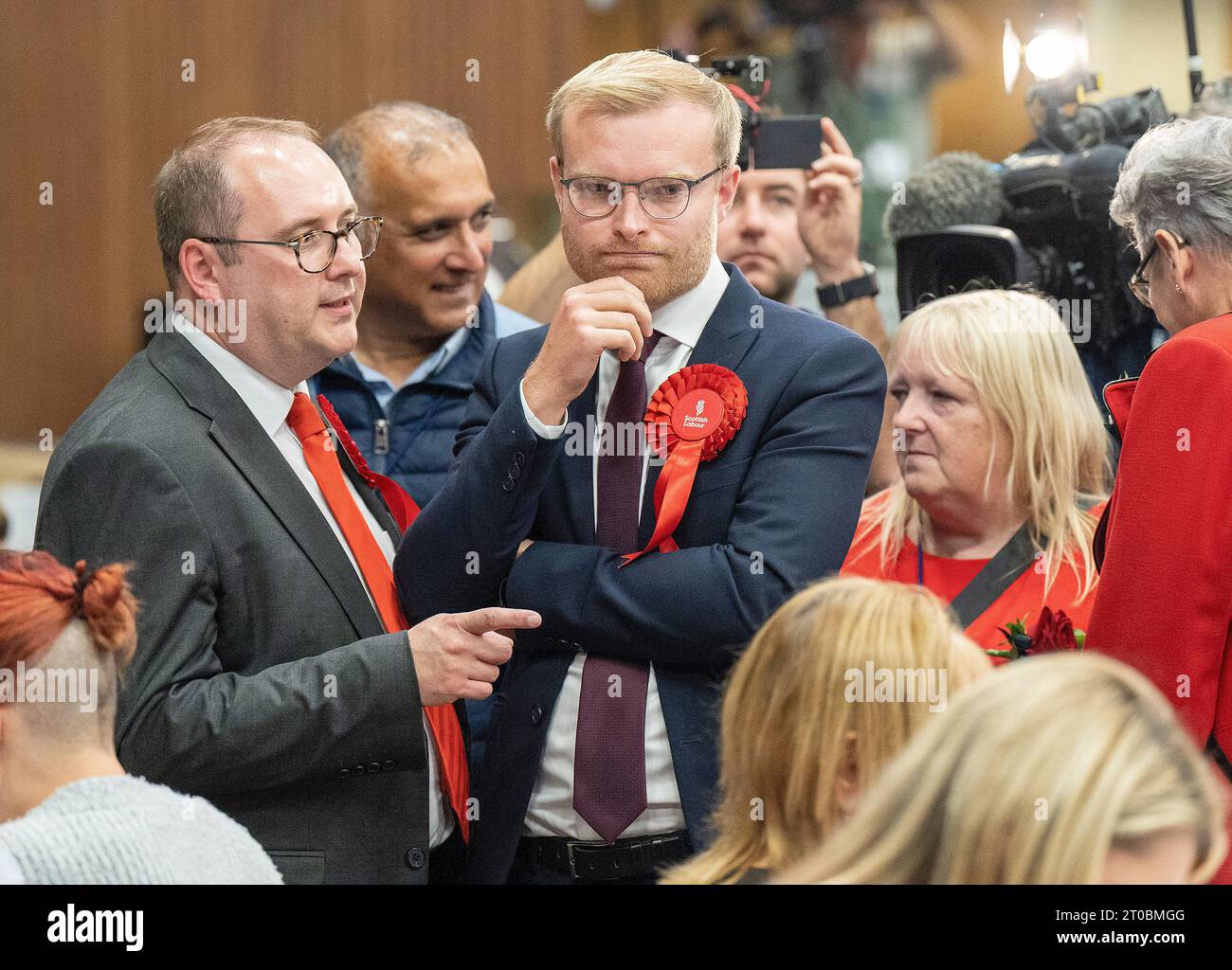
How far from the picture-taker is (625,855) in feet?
6.33

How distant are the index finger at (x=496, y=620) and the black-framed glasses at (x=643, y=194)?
56cm

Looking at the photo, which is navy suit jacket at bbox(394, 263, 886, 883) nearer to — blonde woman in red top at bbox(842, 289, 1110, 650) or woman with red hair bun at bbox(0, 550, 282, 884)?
woman with red hair bun at bbox(0, 550, 282, 884)

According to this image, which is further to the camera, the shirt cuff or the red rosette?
the red rosette

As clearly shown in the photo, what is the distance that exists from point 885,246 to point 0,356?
2429 mm

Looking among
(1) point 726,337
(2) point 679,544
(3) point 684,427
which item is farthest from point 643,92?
(2) point 679,544

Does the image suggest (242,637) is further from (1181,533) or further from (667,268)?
(1181,533)

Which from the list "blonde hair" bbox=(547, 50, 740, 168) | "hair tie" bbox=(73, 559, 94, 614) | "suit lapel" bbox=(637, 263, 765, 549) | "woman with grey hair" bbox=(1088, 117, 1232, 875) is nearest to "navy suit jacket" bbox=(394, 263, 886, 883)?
"suit lapel" bbox=(637, 263, 765, 549)

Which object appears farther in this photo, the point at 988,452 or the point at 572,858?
the point at 988,452

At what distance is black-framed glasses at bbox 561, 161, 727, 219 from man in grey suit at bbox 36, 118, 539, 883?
15.5 inches

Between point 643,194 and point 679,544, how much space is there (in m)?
0.48

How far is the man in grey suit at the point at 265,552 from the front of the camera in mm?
1911

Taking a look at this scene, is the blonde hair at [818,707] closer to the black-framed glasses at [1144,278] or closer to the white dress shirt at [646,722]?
the white dress shirt at [646,722]

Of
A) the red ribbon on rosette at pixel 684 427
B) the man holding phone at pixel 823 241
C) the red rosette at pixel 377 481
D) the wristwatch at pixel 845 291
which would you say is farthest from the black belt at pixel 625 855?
the wristwatch at pixel 845 291

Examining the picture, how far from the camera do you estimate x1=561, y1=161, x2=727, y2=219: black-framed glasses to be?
203 cm
